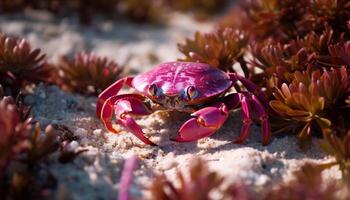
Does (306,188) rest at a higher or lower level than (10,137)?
lower

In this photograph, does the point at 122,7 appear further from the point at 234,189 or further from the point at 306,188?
the point at 306,188

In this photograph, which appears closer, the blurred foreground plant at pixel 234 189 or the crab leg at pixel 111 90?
the blurred foreground plant at pixel 234 189

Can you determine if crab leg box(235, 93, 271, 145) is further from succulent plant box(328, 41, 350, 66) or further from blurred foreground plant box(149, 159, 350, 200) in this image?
succulent plant box(328, 41, 350, 66)

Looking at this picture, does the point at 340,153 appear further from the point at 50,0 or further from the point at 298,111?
the point at 50,0

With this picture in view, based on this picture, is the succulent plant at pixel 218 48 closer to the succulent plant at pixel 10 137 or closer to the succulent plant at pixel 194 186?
the succulent plant at pixel 194 186

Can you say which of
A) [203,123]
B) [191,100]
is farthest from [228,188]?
[191,100]

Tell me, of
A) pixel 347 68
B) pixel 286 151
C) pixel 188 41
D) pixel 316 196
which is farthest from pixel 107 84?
pixel 316 196

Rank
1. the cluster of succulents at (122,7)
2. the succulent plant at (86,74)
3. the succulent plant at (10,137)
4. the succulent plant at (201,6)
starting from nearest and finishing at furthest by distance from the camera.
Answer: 1. the succulent plant at (10,137)
2. the succulent plant at (86,74)
3. the cluster of succulents at (122,7)
4. the succulent plant at (201,6)

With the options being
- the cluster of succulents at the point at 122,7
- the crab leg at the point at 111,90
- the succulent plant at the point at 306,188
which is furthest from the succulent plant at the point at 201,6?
the succulent plant at the point at 306,188
